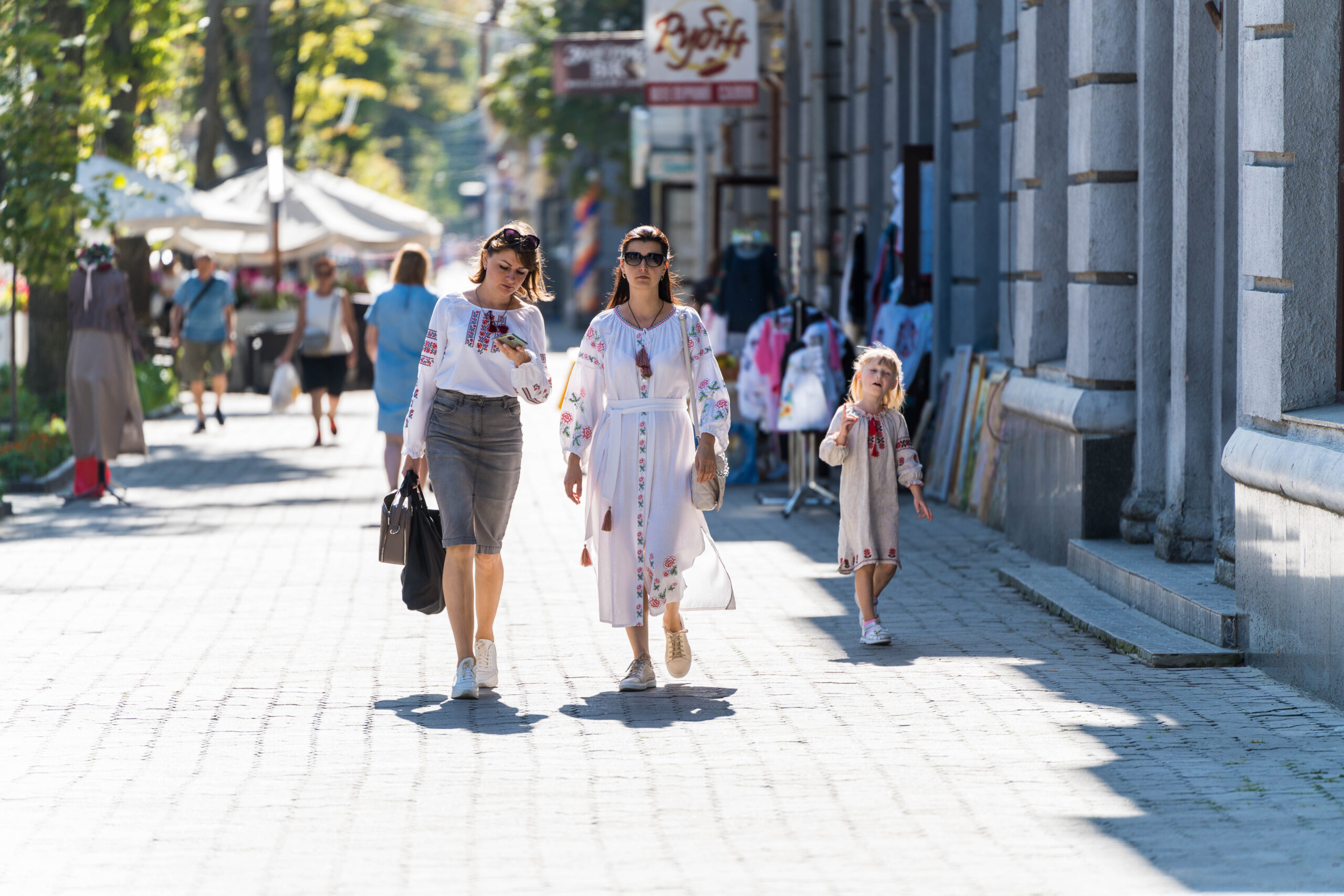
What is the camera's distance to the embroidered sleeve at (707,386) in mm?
7660

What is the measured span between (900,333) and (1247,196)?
7.28 metres

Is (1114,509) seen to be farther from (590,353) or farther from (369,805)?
(369,805)

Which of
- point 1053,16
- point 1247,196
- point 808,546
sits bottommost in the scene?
point 808,546

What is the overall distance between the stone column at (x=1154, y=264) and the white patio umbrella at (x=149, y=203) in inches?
351

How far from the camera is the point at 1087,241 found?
34.5 feet

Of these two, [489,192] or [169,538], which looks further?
[489,192]

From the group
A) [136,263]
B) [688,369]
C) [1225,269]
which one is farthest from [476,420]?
[136,263]

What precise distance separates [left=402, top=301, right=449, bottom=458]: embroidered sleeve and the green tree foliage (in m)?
33.0

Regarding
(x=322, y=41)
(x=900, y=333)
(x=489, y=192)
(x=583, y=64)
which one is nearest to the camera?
(x=900, y=333)

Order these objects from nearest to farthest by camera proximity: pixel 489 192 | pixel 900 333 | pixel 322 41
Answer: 1. pixel 900 333
2. pixel 322 41
3. pixel 489 192

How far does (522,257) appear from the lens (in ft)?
25.6

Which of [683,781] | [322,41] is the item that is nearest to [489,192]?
[322,41]

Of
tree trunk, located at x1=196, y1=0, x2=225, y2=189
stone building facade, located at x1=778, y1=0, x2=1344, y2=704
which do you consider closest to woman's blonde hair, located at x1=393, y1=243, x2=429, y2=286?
stone building facade, located at x1=778, y1=0, x2=1344, y2=704

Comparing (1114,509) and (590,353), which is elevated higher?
(590,353)
